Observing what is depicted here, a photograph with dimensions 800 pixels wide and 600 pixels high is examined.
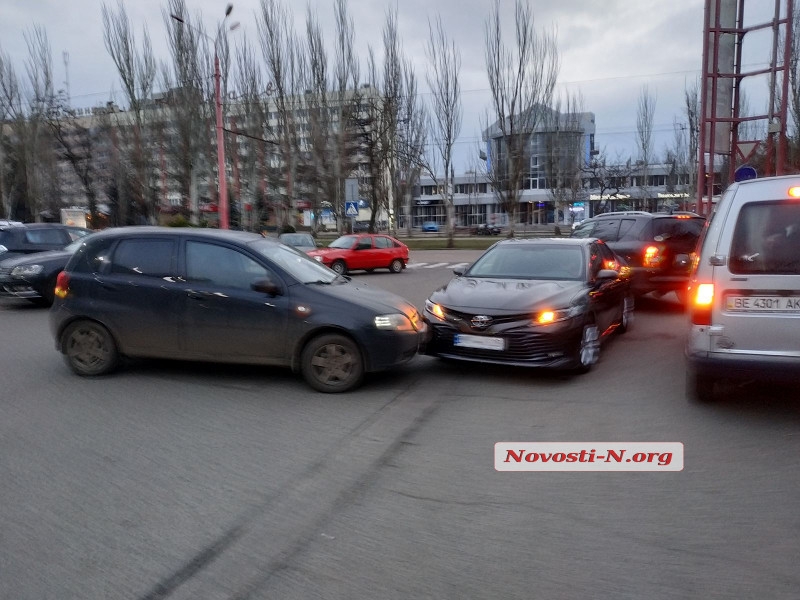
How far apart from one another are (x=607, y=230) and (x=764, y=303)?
7859mm

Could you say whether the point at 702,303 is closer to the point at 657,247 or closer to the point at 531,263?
the point at 531,263

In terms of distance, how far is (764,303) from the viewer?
5332 millimetres

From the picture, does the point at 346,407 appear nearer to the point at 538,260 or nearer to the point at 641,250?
the point at 538,260

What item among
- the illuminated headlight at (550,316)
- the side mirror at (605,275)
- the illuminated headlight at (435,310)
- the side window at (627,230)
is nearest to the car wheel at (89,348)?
the illuminated headlight at (435,310)

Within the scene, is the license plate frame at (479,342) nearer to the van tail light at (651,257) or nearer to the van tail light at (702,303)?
the van tail light at (702,303)

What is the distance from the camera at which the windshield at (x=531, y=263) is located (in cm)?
826

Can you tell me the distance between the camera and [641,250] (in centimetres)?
1193

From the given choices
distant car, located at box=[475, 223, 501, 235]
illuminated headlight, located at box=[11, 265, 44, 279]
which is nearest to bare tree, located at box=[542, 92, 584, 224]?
distant car, located at box=[475, 223, 501, 235]

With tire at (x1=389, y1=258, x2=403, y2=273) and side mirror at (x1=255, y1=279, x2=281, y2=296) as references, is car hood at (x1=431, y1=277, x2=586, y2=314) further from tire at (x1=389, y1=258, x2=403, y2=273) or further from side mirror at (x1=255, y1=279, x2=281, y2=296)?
tire at (x1=389, y1=258, x2=403, y2=273)

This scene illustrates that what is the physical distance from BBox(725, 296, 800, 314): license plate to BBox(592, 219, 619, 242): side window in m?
7.38

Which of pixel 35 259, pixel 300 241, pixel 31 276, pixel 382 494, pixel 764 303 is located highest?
pixel 300 241

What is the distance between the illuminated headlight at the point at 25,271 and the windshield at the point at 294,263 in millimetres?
7727

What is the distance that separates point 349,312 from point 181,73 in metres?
35.8

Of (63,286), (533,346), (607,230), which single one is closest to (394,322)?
(533,346)
